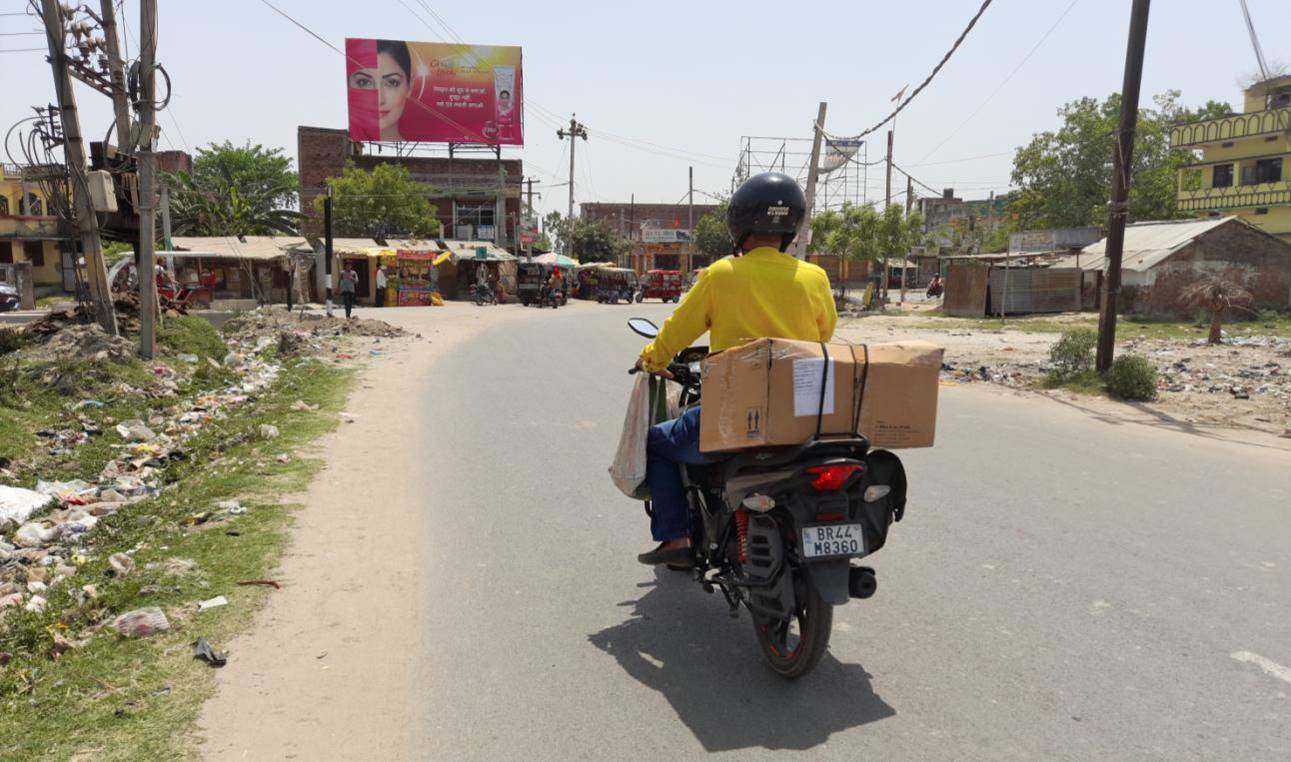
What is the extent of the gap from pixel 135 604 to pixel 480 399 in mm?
7634

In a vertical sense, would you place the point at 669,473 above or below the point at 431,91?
below

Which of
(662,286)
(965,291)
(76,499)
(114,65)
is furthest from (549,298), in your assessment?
(76,499)

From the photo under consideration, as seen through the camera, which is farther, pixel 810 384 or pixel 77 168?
pixel 77 168

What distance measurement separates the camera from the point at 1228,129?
4088cm

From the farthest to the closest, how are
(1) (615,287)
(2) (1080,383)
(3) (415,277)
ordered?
1. (1) (615,287)
2. (3) (415,277)
3. (2) (1080,383)

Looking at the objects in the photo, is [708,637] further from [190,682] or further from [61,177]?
[61,177]

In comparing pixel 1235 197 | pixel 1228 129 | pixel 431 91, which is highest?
pixel 431 91

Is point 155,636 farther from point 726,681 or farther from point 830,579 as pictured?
point 830,579

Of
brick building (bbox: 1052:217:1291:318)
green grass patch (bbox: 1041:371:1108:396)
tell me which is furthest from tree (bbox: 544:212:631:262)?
green grass patch (bbox: 1041:371:1108:396)

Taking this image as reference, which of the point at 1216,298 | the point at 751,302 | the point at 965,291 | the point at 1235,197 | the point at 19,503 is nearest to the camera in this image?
the point at 751,302

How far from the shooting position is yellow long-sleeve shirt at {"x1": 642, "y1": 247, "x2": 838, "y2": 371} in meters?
3.87

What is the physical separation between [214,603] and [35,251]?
53.4m

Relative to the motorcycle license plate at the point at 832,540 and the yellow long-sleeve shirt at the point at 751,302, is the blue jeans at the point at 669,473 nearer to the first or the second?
the yellow long-sleeve shirt at the point at 751,302

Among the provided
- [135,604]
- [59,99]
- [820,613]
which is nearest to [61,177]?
[59,99]
